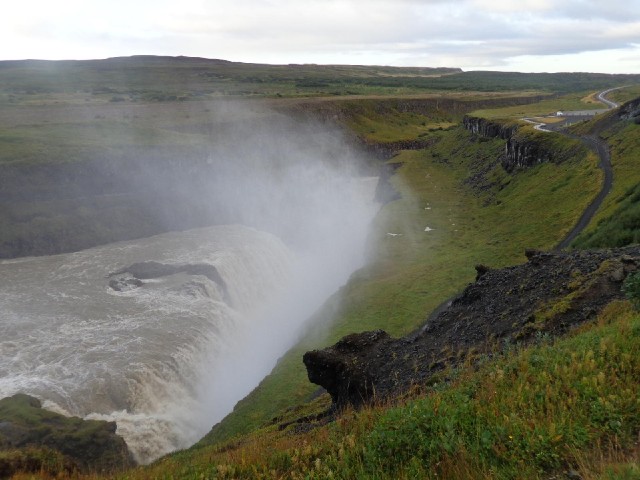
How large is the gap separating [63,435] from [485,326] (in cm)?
2146

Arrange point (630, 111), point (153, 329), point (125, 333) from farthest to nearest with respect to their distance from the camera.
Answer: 1. point (630, 111)
2. point (153, 329)
3. point (125, 333)

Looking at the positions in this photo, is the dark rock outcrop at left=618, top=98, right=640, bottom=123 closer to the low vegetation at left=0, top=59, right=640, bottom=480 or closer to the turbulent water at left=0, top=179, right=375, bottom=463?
the low vegetation at left=0, top=59, right=640, bottom=480

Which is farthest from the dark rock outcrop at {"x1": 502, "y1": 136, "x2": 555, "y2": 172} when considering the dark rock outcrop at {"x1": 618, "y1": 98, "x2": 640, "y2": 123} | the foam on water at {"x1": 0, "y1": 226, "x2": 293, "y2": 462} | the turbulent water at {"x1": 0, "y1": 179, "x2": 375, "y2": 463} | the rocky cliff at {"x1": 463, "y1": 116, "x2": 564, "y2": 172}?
the foam on water at {"x1": 0, "y1": 226, "x2": 293, "y2": 462}

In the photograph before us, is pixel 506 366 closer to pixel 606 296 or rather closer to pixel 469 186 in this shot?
pixel 606 296

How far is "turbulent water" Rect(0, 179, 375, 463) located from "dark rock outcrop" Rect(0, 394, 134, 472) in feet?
6.79

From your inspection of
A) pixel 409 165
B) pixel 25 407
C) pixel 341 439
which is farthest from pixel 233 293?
pixel 409 165

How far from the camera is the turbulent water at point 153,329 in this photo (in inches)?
1182

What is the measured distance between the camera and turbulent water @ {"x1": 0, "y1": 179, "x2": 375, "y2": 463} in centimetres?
3003

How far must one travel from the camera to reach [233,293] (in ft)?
164

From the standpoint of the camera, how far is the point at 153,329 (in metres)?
37.9

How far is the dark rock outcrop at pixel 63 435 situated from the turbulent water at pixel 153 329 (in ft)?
6.79

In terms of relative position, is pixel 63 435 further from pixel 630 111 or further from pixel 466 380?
pixel 630 111

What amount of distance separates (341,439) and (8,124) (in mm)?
95047

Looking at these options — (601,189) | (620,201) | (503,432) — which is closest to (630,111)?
(601,189)
